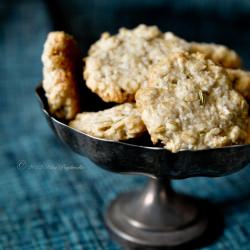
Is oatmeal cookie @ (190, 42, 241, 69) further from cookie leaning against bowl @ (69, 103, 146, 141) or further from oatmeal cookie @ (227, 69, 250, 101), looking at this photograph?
cookie leaning against bowl @ (69, 103, 146, 141)

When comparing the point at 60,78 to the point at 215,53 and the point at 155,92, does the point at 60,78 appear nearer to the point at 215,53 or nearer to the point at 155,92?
the point at 155,92

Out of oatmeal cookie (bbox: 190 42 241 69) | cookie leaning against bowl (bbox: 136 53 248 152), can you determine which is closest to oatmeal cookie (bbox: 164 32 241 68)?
oatmeal cookie (bbox: 190 42 241 69)

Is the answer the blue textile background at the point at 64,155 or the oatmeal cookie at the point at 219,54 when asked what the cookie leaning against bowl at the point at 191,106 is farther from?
the blue textile background at the point at 64,155

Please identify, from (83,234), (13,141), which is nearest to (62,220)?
(83,234)

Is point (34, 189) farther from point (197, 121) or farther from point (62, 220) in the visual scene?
point (197, 121)

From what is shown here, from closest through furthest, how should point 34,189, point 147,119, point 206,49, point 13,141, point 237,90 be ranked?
point 147,119 → point 237,90 → point 206,49 → point 34,189 → point 13,141

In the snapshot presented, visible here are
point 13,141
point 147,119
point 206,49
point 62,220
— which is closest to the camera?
point 147,119

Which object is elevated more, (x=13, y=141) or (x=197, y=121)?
(x=197, y=121)

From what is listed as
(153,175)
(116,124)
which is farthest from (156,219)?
(116,124)
